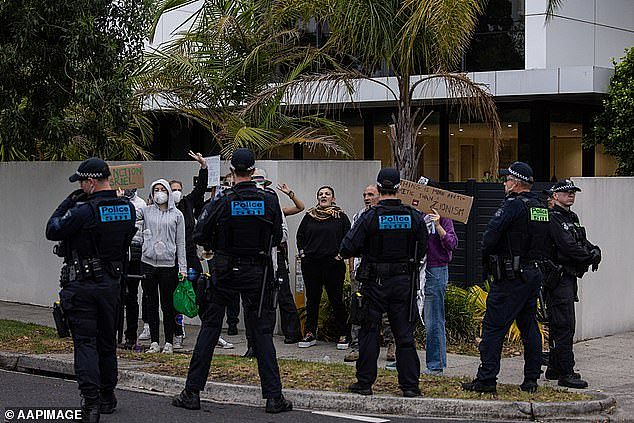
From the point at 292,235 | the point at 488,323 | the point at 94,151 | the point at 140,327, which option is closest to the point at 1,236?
the point at 94,151

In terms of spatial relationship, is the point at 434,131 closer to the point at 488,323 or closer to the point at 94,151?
the point at 94,151

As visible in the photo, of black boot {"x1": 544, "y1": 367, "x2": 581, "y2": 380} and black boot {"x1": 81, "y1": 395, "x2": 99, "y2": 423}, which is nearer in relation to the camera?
black boot {"x1": 81, "y1": 395, "x2": 99, "y2": 423}

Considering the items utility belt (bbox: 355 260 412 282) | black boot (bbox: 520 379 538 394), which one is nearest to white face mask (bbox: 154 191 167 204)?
utility belt (bbox: 355 260 412 282)

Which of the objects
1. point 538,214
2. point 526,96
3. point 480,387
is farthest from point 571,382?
point 526,96

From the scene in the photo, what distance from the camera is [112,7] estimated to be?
536 inches

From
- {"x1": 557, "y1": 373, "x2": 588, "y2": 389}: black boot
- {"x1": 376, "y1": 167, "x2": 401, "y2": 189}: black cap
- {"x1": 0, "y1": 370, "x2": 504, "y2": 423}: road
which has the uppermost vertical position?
{"x1": 376, "y1": 167, "x2": 401, "y2": 189}: black cap

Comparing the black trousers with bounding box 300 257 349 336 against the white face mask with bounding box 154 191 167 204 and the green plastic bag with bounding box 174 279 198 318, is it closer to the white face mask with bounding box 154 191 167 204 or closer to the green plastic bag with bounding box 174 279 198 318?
the green plastic bag with bounding box 174 279 198 318

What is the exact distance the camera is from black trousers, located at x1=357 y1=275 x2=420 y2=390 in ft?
28.0

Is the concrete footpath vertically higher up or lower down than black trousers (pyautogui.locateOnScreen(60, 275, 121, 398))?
lower down

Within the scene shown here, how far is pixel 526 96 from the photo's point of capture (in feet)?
61.4

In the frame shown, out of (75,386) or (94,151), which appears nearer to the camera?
(75,386)

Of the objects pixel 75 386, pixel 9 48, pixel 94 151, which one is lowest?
pixel 75 386

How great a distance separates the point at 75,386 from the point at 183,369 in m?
1.02

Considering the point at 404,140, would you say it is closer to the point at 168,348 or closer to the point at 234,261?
the point at 168,348
